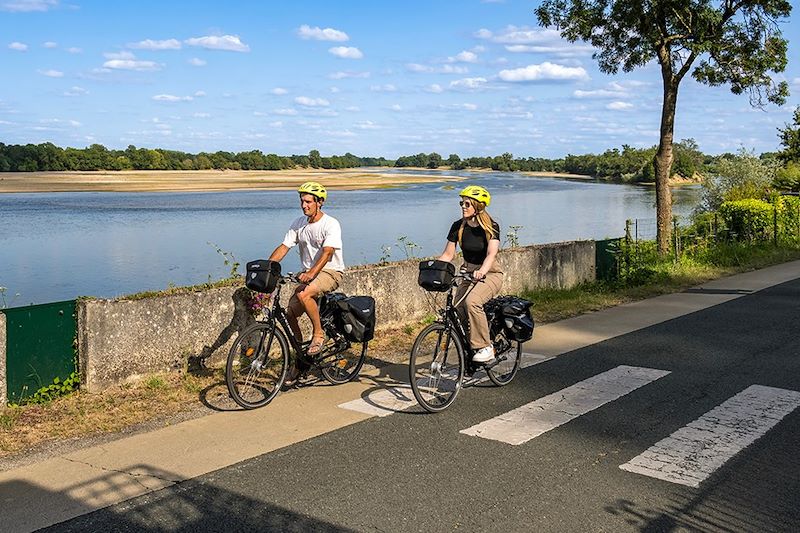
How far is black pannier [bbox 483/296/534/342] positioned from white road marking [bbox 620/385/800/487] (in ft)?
5.55

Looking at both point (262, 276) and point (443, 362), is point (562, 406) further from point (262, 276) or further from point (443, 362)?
point (262, 276)

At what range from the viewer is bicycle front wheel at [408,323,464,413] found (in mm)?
6750

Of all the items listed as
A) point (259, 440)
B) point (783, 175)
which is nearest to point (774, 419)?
point (259, 440)

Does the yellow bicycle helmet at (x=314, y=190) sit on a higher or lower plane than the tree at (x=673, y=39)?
lower

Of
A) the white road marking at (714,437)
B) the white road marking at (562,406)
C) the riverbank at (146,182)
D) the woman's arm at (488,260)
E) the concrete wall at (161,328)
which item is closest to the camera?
the white road marking at (714,437)

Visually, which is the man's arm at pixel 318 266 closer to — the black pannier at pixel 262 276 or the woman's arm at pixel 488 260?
the black pannier at pixel 262 276

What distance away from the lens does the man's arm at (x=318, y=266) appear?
714 centimetres

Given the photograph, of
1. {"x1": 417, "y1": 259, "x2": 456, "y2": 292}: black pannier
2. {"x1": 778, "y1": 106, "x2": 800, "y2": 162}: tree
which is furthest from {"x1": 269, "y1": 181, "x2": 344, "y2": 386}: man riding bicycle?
{"x1": 778, "y1": 106, "x2": 800, "y2": 162}: tree

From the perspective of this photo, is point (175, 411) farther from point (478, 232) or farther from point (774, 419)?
point (774, 419)

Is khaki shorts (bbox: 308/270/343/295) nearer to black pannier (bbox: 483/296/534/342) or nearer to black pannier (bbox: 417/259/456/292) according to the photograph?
black pannier (bbox: 417/259/456/292)

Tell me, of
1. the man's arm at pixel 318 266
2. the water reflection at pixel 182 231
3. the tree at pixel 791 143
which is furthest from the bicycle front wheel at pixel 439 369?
the tree at pixel 791 143

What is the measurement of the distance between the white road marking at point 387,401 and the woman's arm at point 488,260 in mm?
1009

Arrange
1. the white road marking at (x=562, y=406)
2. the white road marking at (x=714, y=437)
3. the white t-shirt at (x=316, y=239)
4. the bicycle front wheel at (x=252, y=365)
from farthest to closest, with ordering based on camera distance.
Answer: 1. the white t-shirt at (x=316, y=239)
2. the bicycle front wheel at (x=252, y=365)
3. the white road marking at (x=562, y=406)
4. the white road marking at (x=714, y=437)

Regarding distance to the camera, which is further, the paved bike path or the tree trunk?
the tree trunk
